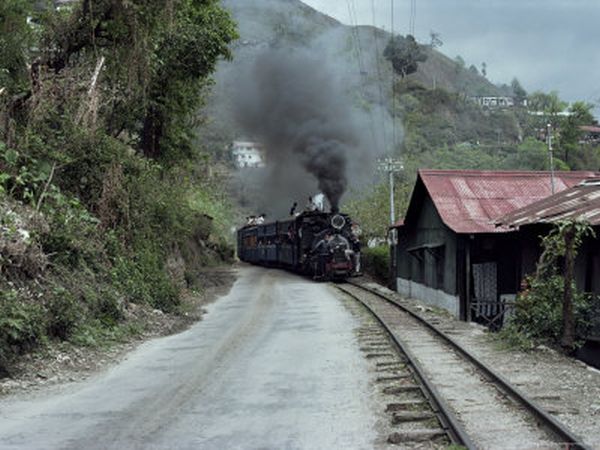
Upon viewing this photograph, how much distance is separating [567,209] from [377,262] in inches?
825

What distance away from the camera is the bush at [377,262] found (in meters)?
33.7

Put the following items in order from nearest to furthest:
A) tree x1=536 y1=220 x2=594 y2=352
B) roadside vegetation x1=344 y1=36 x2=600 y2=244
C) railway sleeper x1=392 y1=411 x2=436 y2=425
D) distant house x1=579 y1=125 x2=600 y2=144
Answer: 1. railway sleeper x1=392 y1=411 x2=436 y2=425
2. tree x1=536 y1=220 x2=594 y2=352
3. roadside vegetation x1=344 y1=36 x2=600 y2=244
4. distant house x1=579 y1=125 x2=600 y2=144

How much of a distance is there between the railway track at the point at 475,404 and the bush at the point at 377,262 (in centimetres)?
1935

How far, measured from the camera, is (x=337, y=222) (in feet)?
99.2

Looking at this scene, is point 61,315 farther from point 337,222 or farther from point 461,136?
point 461,136

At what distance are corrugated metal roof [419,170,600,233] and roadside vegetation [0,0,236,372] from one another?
317 inches

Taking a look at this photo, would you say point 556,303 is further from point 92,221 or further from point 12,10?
point 12,10

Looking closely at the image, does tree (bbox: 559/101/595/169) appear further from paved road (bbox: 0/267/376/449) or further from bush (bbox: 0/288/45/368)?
bush (bbox: 0/288/45/368)

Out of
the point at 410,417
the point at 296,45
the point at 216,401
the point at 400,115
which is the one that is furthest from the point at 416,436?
the point at 400,115

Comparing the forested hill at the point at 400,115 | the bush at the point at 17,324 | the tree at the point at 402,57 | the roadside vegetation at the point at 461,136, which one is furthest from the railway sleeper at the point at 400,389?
the tree at the point at 402,57

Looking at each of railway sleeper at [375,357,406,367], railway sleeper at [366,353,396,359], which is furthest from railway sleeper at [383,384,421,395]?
railway sleeper at [366,353,396,359]

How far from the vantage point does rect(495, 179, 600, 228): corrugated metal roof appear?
42.7 ft

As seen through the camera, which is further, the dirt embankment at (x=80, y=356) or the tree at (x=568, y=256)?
the tree at (x=568, y=256)

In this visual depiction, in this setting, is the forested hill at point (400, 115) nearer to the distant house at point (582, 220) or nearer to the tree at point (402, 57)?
the tree at point (402, 57)
